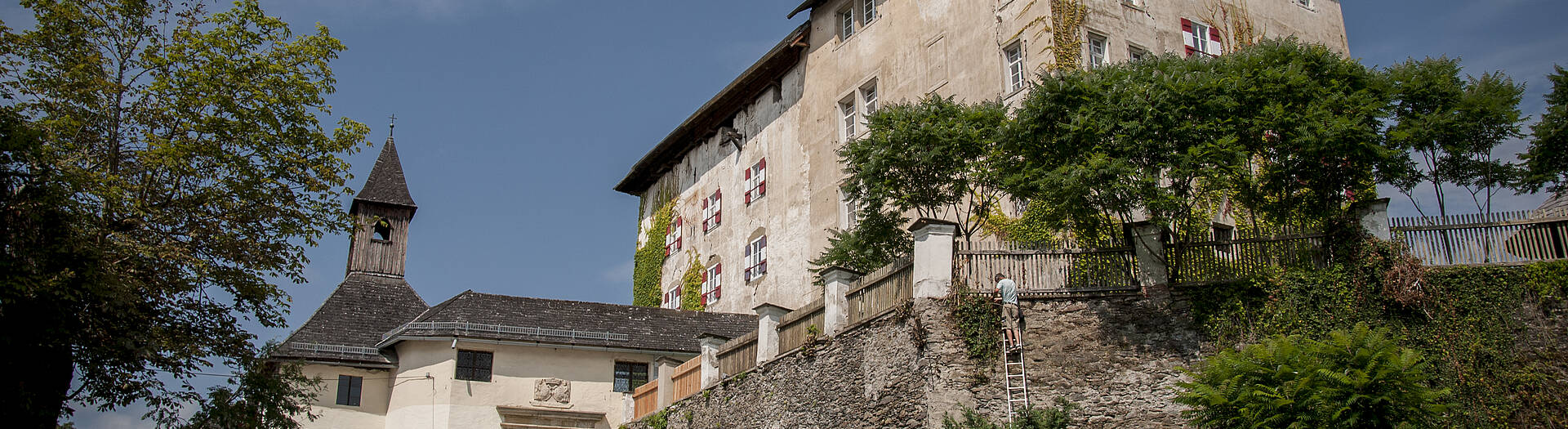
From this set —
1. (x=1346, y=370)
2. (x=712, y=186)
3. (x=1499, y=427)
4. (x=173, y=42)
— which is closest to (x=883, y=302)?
(x=1346, y=370)

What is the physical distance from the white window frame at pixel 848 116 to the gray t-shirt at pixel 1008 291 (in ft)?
48.5

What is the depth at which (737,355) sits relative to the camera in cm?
2659

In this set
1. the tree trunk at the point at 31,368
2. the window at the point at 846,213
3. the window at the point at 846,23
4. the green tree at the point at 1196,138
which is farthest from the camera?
the window at the point at 846,23

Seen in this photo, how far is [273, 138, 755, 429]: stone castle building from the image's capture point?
103 feet

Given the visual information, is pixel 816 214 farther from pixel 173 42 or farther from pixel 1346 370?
pixel 1346 370

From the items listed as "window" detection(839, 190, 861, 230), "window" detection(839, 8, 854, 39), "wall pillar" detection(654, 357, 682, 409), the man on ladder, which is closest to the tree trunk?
"wall pillar" detection(654, 357, 682, 409)

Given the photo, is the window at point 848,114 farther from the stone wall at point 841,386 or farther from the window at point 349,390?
the window at point 349,390

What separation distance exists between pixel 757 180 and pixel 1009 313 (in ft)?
66.3

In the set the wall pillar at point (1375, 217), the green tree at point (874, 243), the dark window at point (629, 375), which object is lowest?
the dark window at point (629, 375)

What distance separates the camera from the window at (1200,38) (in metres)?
29.6

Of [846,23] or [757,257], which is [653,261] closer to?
[757,257]

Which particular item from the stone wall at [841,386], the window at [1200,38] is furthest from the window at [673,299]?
the window at [1200,38]

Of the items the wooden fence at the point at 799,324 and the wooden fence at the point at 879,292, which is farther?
the wooden fence at the point at 799,324

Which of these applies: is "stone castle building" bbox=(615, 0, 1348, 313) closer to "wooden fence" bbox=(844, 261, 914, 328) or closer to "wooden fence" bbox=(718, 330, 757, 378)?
"wooden fence" bbox=(718, 330, 757, 378)
